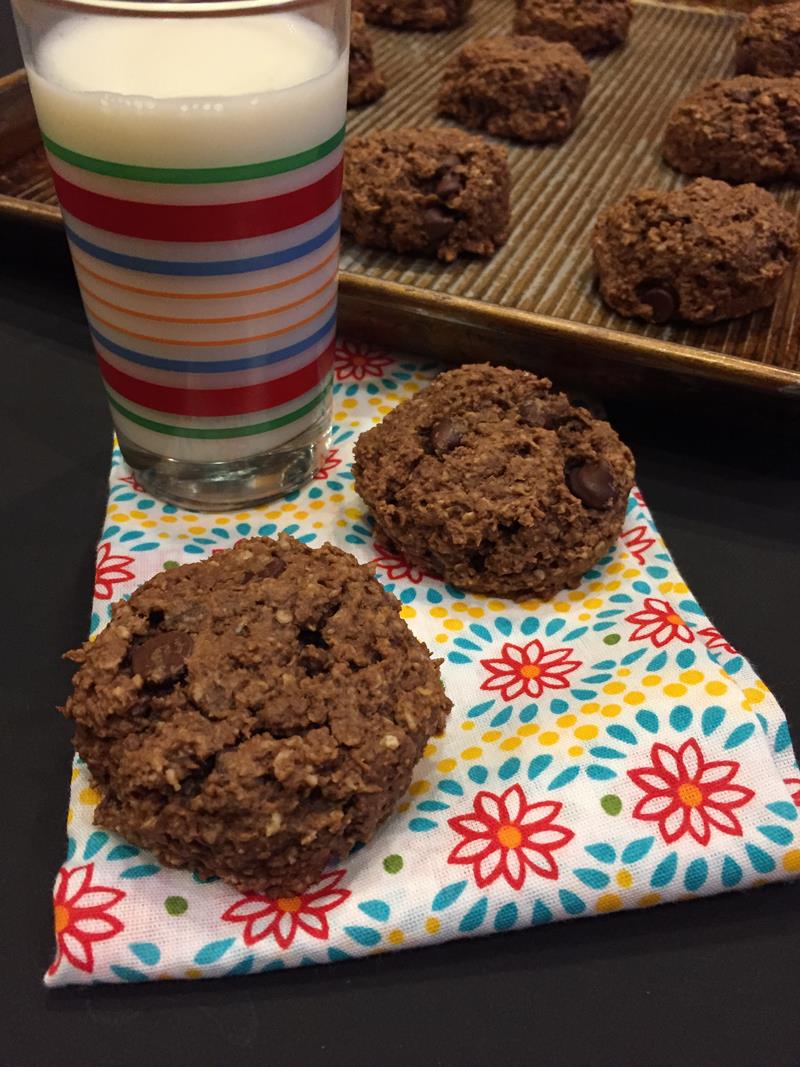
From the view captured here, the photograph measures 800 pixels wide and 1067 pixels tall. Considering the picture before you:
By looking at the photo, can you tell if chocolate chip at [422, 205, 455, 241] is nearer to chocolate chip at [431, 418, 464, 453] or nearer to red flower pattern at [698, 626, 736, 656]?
chocolate chip at [431, 418, 464, 453]

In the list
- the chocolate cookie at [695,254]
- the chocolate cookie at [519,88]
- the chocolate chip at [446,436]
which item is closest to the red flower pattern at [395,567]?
the chocolate chip at [446,436]

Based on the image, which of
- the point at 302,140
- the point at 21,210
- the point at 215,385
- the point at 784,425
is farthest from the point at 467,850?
the point at 21,210

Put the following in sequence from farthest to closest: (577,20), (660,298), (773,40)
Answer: (577,20) → (773,40) → (660,298)

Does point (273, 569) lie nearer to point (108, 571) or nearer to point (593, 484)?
point (108, 571)

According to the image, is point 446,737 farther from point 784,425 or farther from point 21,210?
point 21,210

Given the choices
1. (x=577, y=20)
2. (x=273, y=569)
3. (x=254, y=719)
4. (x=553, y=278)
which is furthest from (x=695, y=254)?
(x=577, y=20)
